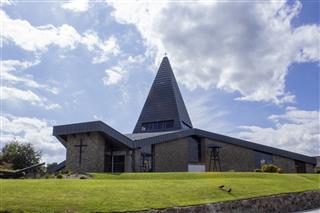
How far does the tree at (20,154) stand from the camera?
3472 cm

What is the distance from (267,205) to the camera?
662 inches

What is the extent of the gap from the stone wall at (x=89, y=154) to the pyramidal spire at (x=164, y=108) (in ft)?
44.0

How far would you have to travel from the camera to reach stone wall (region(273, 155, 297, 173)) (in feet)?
124

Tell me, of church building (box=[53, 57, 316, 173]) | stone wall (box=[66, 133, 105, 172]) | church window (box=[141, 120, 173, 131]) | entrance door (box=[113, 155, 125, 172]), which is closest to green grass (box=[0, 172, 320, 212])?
church building (box=[53, 57, 316, 173])

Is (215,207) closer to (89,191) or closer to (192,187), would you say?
(192,187)

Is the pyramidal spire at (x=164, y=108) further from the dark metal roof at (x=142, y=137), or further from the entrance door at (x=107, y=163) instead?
the entrance door at (x=107, y=163)

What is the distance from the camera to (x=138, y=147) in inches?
1128

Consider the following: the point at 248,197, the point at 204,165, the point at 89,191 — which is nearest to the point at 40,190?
the point at 89,191

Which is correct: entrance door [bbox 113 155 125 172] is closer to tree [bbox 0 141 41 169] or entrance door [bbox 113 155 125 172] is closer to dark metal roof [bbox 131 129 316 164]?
dark metal roof [bbox 131 129 316 164]

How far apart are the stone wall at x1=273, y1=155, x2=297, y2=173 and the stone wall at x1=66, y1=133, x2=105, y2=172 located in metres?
19.1

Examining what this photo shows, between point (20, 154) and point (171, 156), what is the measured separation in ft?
49.7

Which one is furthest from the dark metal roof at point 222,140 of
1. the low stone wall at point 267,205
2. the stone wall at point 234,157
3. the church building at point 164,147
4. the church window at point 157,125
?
the low stone wall at point 267,205

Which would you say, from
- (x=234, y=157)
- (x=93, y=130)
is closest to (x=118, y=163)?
(x=93, y=130)

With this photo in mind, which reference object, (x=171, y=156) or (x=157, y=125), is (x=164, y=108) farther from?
(x=171, y=156)
